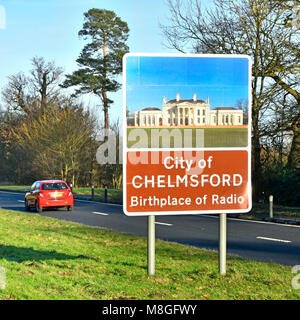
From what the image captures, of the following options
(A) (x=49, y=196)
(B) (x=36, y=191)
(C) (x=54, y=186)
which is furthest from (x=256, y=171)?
(B) (x=36, y=191)

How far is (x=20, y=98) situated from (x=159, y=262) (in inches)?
2209

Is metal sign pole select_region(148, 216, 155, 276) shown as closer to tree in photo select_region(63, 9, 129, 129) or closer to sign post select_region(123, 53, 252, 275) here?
sign post select_region(123, 53, 252, 275)

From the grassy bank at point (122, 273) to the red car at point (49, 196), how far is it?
10569 mm

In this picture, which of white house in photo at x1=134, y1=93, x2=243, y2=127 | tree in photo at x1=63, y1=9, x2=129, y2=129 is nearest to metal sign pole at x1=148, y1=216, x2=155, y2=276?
white house in photo at x1=134, y1=93, x2=243, y2=127

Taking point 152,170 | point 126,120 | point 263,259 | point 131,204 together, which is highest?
point 126,120

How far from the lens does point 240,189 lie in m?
8.09

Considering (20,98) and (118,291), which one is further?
(20,98)

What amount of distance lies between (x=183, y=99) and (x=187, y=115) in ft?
0.84

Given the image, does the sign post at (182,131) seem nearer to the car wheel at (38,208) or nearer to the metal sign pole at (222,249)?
the metal sign pole at (222,249)

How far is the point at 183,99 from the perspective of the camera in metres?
7.71
